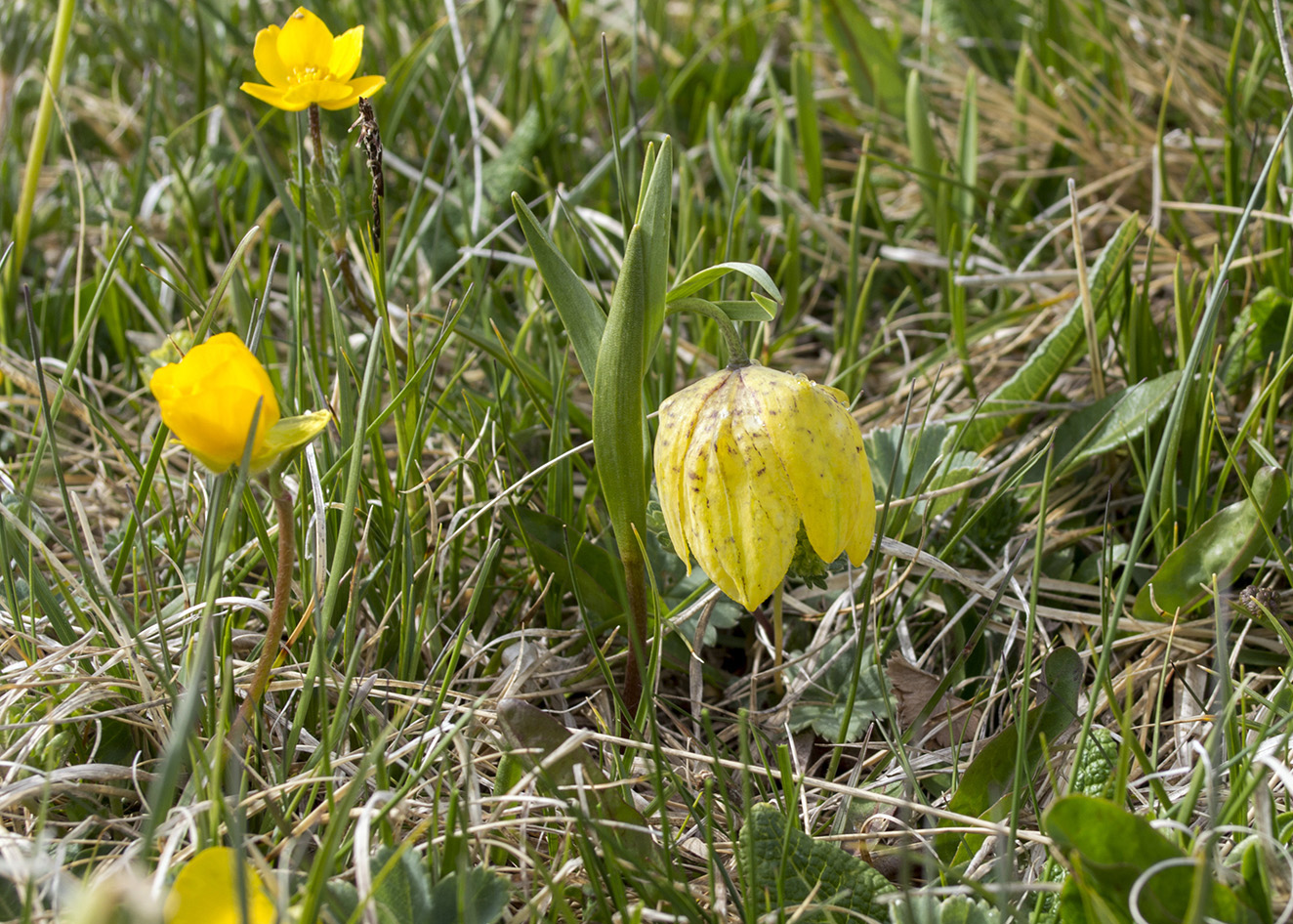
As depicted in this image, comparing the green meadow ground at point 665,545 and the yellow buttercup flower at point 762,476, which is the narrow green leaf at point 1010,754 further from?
the yellow buttercup flower at point 762,476

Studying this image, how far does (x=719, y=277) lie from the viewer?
3.21 feet

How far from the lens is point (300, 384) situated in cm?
126

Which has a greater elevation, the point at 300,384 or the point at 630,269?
the point at 630,269

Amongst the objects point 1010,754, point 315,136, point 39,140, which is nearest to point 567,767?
point 1010,754

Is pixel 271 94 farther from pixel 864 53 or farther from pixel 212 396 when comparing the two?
pixel 864 53

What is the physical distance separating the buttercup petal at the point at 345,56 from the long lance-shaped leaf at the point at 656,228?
1.51 feet

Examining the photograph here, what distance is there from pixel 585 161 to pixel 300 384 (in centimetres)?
119

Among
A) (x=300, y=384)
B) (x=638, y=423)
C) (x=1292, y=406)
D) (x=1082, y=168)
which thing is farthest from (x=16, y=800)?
(x=1082, y=168)

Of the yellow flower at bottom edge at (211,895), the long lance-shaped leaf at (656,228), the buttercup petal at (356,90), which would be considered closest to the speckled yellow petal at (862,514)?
the long lance-shaped leaf at (656,228)

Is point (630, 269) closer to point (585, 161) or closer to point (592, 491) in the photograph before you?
point (592, 491)

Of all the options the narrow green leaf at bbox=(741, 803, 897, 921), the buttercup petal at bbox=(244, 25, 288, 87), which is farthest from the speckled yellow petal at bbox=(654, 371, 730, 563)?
the buttercup petal at bbox=(244, 25, 288, 87)

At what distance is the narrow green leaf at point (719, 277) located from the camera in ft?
3.05

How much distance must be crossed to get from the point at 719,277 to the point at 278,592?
0.48m

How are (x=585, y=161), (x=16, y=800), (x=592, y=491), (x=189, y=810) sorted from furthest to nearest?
(x=585, y=161)
(x=592, y=491)
(x=16, y=800)
(x=189, y=810)
